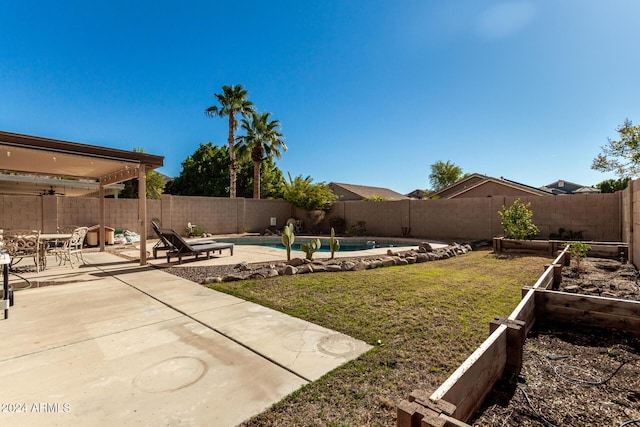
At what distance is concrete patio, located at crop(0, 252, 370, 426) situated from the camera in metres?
2.09

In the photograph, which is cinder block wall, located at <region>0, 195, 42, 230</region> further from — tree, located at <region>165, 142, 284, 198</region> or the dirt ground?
tree, located at <region>165, 142, 284, 198</region>

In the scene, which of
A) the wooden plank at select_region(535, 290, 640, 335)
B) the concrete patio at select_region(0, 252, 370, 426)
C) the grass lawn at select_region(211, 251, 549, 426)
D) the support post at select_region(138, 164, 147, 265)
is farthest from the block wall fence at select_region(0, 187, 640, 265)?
the concrete patio at select_region(0, 252, 370, 426)

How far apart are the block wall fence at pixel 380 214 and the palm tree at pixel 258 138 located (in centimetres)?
577

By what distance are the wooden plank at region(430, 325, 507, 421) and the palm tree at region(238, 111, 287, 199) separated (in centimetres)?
2182

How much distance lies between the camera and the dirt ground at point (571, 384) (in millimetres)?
2039

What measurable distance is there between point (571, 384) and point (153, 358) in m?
3.66

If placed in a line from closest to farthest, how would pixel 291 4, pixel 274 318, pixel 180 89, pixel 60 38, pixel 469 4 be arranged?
pixel 274 318 → pixel 469 4 → pixel 291 4 → pixel 60 38 → pixel 180 89

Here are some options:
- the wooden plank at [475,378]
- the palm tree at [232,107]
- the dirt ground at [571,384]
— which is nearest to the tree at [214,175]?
the palm tree at [232,107]

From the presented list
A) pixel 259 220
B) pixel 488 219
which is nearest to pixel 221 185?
pixel 259 220

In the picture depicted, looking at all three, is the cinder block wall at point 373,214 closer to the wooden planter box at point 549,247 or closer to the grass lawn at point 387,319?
the wooden planter box at point 549,247

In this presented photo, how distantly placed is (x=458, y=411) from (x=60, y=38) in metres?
17.0

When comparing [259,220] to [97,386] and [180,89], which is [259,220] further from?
[97,386]

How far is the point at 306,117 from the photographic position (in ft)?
68.2

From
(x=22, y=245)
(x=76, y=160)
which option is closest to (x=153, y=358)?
(x=22, y=245)
